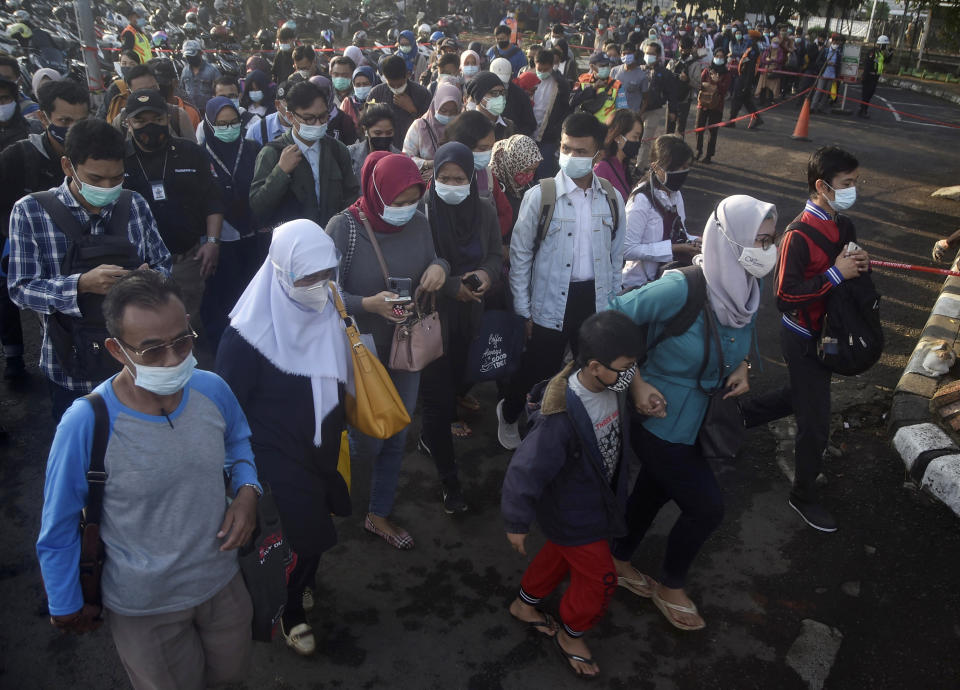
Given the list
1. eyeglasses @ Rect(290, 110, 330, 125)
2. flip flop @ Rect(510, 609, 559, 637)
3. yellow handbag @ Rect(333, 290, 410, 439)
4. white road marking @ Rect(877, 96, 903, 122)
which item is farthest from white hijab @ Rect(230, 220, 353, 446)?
white road marking @ Rect(877, 96, 903, 122)

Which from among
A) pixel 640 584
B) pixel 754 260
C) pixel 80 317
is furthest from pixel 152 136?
pixel 640 584

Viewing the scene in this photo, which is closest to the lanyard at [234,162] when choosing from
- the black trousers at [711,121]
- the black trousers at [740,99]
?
the black trousers at [711,121]

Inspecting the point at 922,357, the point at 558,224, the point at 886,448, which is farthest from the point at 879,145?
the point at 558,224

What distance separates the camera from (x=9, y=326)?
5.31 metres

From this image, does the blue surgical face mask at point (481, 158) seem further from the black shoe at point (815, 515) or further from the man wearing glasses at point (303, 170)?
the black shoe at point (815, 515)

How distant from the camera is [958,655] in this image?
11.4 ft

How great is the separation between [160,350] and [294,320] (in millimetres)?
759

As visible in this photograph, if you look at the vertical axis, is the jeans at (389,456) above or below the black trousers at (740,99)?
above

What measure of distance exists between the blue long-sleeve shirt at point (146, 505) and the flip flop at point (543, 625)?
1.59 meters

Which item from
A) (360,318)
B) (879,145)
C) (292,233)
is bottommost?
(879,145)

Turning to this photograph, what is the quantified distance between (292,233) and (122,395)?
93cm

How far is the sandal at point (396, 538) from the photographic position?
13.2 ft

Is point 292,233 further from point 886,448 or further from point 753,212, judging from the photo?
point 886,448

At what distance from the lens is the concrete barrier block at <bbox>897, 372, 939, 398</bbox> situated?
5.36 metres
